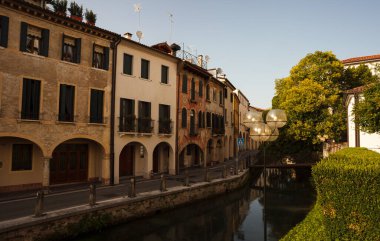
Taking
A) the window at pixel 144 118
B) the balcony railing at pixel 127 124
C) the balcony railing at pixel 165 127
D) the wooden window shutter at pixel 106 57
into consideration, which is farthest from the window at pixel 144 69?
the balcony railing at pixel 165 127

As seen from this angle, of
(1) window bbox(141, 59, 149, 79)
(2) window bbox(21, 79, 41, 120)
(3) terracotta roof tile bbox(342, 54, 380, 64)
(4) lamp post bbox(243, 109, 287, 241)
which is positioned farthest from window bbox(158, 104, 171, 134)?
(3) terracotta roof tile bbox(342, 54, 380, 64)

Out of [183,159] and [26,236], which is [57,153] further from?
[183,159]

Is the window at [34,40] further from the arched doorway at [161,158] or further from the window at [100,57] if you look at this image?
the arched doorway at [161,158]

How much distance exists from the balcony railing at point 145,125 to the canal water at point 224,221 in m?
6.74

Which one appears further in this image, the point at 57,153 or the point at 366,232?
the point at 57,153

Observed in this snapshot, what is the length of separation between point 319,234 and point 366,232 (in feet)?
4.23

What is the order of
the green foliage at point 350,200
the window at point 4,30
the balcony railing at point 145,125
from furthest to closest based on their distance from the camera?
the balcony railing at point 145,125
the window at point 4,30
the green foliage at point 350,200

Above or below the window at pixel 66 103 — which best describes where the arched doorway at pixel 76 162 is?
below

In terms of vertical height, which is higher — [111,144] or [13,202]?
[111,144]

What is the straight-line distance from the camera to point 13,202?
13.3 metres

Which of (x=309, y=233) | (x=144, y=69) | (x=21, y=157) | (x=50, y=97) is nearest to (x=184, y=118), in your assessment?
(x=144, y=69)

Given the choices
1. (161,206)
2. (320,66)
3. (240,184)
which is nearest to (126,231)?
(161,206)

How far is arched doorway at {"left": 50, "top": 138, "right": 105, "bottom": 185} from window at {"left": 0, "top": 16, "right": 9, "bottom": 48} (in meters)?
6.97

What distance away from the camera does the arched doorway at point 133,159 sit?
2248 centimetres
